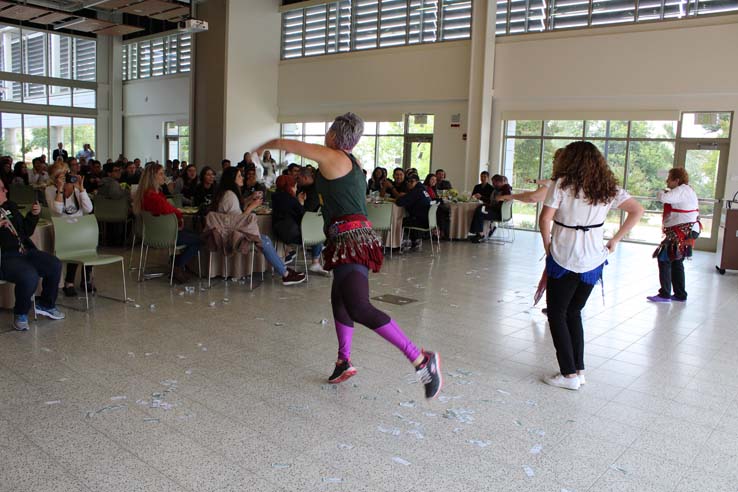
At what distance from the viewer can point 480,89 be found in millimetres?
13820

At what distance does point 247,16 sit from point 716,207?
1192cm

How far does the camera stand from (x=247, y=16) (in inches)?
664

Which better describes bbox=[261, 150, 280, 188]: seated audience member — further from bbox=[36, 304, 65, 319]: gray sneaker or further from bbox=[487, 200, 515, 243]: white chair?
bbox=[36, 304, 65, 319]: gray sneaker

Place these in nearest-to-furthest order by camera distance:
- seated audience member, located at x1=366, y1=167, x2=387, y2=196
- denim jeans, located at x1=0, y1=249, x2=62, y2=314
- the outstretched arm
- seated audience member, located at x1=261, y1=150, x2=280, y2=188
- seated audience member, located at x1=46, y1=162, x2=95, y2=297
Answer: the outstretched arm, denim jeans, located at x1=0, y1=249, x2=62, y2=314, seated audience member, located at x1=46, y1=162, x2=95, y2=297, seated audience member, located at x1=366, y1=167, x2=387, y2=196, seated audience member, located at x1=261, y1=150, x2=280, y2=188

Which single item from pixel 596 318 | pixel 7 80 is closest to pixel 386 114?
pixel 596 318

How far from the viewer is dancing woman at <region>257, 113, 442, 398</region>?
354 centimetres

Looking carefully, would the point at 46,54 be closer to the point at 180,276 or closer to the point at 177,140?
the point at 177,140

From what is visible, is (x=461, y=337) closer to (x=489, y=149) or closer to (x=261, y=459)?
(x=261, y=459)

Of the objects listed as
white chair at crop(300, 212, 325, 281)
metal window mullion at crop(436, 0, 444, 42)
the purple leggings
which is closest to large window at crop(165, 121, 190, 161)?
metal window mullion at crop(436, 0, 444, 42)

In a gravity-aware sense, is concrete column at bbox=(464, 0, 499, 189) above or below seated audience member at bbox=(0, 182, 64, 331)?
above

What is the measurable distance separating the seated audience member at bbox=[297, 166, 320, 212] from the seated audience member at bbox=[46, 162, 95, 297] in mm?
2337

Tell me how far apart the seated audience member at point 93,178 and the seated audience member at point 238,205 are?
4811 mm

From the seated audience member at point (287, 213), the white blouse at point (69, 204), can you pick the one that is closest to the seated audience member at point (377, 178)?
the seated audience member at point (287, 213)

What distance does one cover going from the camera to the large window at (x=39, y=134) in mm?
19688
